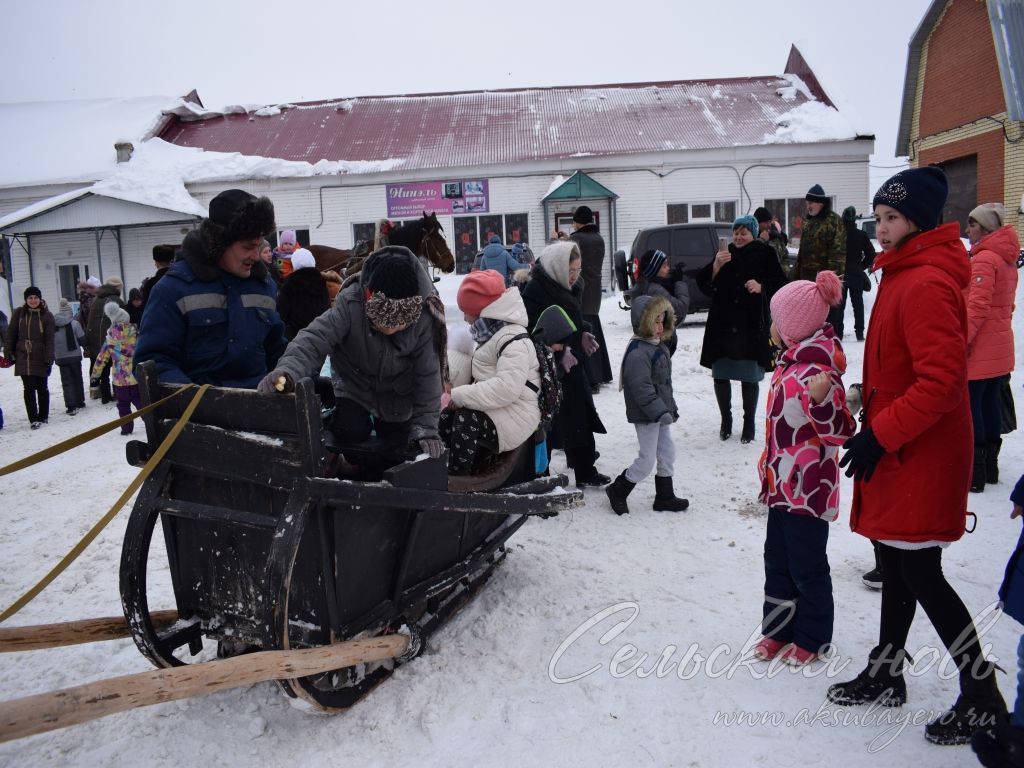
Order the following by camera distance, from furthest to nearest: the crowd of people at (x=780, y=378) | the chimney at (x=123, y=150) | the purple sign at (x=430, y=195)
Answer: the chimney at (x=123, y=150) → the purple sign at (x=430, y=195) → the crowd of people at (x=780, y=378)

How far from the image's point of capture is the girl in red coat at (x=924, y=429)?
263 cm

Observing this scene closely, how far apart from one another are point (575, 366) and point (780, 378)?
98.7 inches

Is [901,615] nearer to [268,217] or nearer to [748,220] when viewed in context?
[268,217]

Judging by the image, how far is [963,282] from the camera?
2.73 meters

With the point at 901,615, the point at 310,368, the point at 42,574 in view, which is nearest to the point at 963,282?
the point at 901,615

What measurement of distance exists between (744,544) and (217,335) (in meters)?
3.21

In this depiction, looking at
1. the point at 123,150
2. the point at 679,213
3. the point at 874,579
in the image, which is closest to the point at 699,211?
the point at 679,213

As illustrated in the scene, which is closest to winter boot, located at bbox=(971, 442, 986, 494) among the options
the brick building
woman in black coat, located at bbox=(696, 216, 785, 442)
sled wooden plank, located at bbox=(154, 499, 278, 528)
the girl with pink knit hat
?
woman in black coat, located at bbox=(696, 216, 785, 442)

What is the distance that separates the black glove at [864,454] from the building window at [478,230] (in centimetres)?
2036

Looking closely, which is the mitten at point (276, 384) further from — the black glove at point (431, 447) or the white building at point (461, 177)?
the white building at point (461, 177)

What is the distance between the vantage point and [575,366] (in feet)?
18.6

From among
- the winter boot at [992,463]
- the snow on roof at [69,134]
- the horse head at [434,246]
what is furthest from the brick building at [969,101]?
the snow on roof at [69,134]

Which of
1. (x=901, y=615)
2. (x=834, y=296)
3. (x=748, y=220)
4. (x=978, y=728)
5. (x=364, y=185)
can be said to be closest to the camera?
(x=978, y=728)

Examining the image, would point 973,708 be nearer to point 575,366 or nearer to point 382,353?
point 382,353
